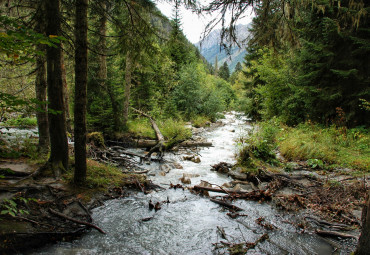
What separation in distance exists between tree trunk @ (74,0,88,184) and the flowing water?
1.30m

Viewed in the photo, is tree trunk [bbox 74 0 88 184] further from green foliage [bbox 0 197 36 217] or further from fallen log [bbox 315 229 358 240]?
fallen log [bbox 315 229 358 240]

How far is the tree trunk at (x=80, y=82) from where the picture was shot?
13.2 feet

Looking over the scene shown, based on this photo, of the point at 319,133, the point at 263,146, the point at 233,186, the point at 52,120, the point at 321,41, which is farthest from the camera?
the point at 321,41

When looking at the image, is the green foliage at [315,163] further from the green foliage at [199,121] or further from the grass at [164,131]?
the green foliage at [199,121]

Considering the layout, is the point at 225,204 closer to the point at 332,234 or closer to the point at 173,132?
the point at 332,234

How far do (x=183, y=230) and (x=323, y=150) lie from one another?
6.75 metres

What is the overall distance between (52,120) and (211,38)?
3908 millimetres

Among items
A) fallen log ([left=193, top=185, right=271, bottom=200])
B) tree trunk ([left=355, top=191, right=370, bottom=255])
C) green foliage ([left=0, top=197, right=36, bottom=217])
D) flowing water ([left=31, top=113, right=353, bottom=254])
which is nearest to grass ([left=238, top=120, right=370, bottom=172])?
fallen log ([left=193, top=185, right=271, bottom=200])

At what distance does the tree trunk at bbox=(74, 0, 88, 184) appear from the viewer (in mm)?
4012

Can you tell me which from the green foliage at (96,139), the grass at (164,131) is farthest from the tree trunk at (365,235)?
the grass at (164,131)

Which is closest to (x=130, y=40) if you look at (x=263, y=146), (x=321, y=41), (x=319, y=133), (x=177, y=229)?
(x=177, y=229)

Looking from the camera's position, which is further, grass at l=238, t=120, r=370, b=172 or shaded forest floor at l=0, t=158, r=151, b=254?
grass at l=238, t=120, r=370, b=172

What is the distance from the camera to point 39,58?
514 cm

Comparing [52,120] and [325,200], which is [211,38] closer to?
[52,120]
